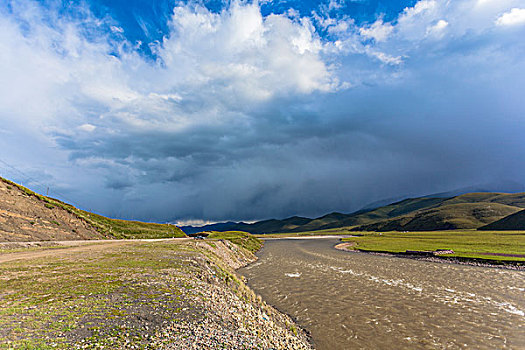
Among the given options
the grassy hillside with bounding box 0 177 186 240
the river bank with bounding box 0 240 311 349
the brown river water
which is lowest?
the brown river water

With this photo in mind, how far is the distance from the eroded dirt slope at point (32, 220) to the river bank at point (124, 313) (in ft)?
125

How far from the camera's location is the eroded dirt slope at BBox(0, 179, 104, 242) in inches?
1948

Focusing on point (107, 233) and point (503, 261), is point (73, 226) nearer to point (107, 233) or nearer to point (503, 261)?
point (107, 233)

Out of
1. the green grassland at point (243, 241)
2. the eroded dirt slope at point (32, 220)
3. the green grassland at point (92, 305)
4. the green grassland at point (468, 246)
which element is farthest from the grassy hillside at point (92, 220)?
the green grassland at point (468, 246)

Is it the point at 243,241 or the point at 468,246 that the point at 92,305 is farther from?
the point at 468,246

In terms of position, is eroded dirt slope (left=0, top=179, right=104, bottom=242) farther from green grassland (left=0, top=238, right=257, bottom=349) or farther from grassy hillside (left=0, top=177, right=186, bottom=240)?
green grassland (left=0, top=238, right=257, bottom=349)

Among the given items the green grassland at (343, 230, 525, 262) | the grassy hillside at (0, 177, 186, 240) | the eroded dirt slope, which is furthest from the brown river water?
the grassy hillside at (0, 177, 186, 240)

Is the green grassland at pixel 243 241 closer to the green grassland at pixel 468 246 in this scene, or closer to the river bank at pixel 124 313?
the green grassland at pixel 468 246

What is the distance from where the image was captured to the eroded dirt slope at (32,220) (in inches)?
1948

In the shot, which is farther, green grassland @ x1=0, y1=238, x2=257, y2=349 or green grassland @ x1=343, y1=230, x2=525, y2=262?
green grassland @ x1=343, y1=230, x2=525, y2=262

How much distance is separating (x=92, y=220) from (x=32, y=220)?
96.7ft

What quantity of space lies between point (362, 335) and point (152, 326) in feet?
47.3

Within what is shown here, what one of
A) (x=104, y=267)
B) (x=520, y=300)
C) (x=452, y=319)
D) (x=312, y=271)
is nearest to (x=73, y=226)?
(x=104, y=267)

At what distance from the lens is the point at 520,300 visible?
24844 mm
